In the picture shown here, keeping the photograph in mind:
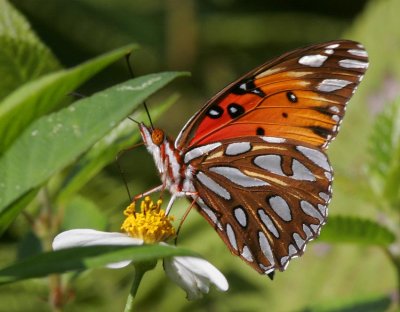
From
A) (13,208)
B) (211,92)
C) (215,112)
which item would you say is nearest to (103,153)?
(215,112)

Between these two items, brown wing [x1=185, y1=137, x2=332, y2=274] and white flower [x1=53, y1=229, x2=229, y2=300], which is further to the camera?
brown wing [x1=185, y1=137, x2=332, y2=274]

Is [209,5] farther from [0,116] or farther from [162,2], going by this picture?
[0,116]

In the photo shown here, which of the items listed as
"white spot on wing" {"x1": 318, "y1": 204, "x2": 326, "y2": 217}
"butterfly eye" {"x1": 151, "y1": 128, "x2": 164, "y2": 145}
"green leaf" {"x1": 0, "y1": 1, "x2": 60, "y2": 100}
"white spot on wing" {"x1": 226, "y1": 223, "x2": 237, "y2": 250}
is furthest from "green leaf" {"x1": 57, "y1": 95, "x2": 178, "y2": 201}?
"white spot on wing" {"x1": 318, "y1": 204, "x2": 326, "y2": 217}

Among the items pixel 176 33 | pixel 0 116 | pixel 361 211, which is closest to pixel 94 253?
pixel 0 116

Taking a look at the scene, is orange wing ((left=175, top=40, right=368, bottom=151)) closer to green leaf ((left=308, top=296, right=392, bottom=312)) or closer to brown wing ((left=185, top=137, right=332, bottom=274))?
brown wing ((left=185, top=137, right=332, bottom=274))

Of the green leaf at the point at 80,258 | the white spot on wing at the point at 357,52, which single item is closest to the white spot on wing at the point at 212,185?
the white spot on wing at the point at 357,52

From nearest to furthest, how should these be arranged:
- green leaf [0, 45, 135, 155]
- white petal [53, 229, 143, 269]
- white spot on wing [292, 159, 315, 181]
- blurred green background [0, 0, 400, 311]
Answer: green leaf [0, 45, 135, 155] < white petal [53, 229, 143, 269] < white spot on wing [292, 159, 315, 181] < blurred green background [0, 0, 400, 311]

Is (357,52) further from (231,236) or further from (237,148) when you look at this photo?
(231,236)
